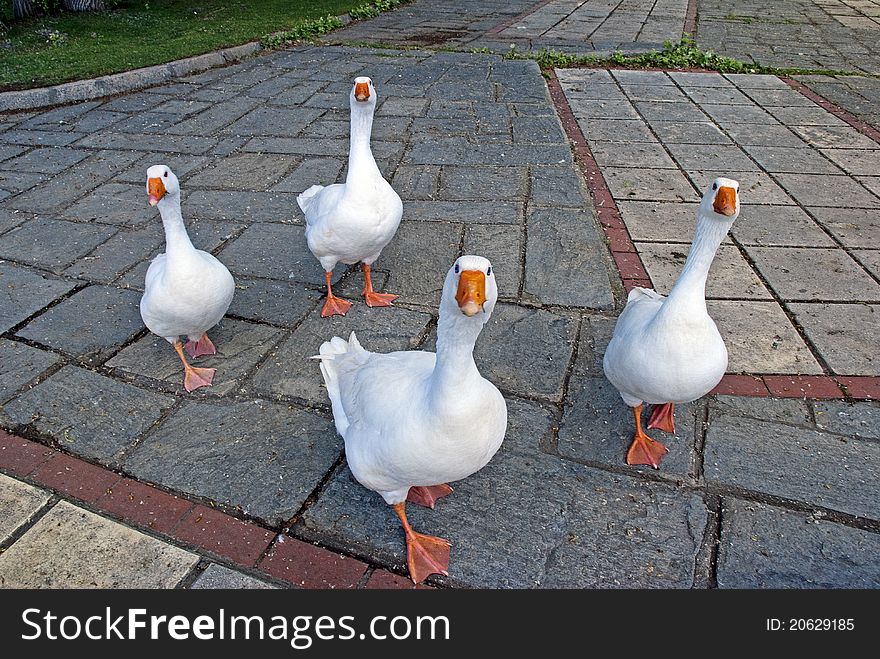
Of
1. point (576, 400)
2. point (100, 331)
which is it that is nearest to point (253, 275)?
point (100, 331)

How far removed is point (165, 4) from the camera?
11523 millimetres

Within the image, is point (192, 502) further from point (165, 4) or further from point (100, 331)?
point (165, 4)

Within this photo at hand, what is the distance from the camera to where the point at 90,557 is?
237 centimetres

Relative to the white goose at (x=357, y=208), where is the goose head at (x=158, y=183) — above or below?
above

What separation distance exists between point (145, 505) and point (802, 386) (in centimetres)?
321

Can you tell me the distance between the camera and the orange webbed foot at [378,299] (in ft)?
12.7

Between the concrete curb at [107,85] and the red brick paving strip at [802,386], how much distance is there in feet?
24.8

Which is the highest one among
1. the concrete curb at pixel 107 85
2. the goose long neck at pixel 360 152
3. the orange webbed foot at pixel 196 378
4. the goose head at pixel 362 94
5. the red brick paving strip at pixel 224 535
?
the goose head at pixel 362 94

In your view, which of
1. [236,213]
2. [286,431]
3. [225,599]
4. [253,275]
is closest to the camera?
[225,599]

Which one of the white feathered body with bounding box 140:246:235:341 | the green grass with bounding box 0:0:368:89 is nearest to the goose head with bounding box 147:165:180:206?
the white feathered body with bounding box 140:246:235:341

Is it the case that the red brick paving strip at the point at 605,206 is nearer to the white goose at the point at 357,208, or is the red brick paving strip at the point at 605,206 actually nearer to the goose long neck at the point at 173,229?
the white goose at the point at 357,208

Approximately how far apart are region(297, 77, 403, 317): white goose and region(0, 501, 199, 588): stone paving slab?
1703mm

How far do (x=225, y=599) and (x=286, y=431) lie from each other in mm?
896

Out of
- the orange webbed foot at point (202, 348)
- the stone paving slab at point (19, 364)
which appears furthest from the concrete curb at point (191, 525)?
the orange webbed foot at point (202, 348)
